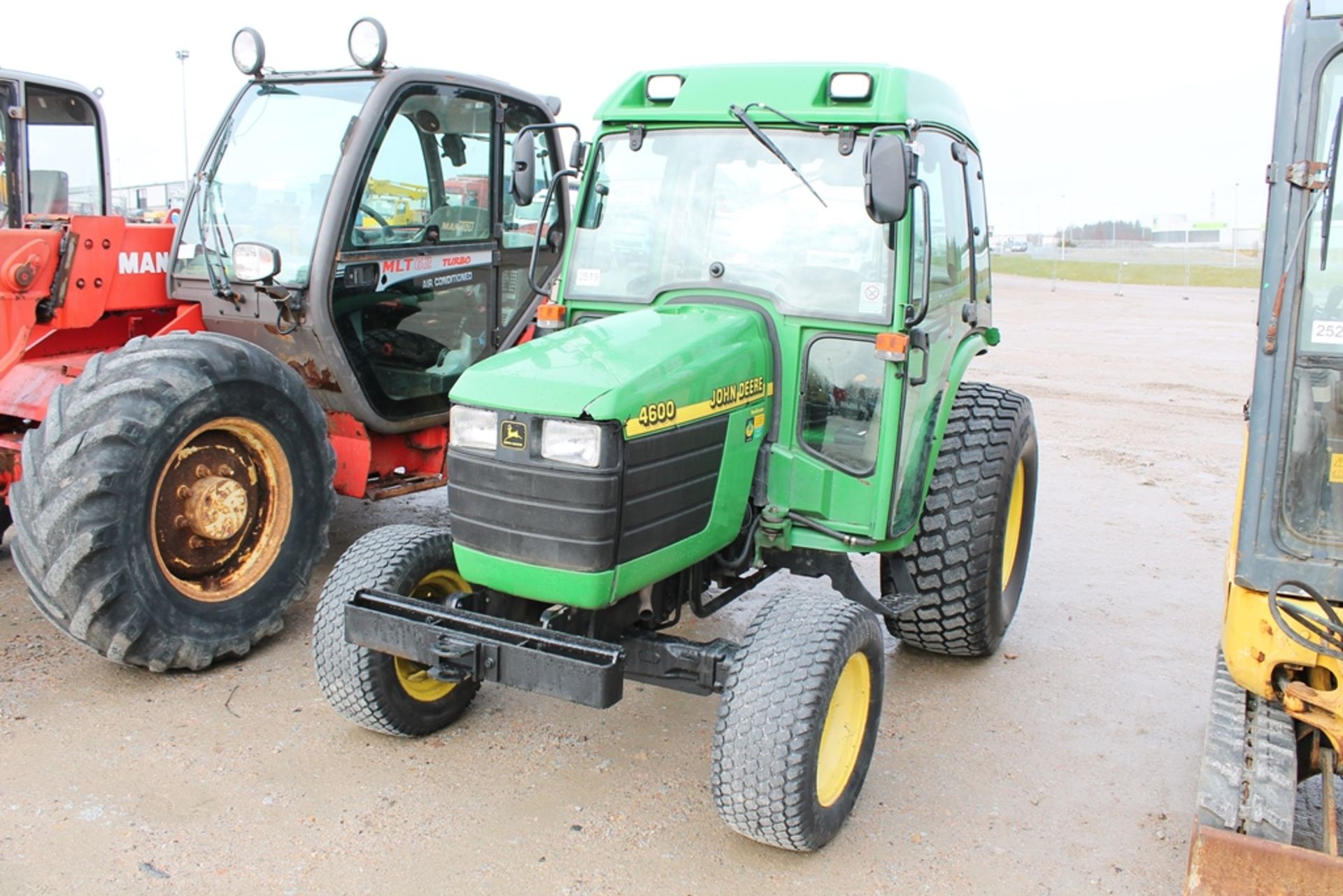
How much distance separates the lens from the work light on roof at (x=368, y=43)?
5.44 metres

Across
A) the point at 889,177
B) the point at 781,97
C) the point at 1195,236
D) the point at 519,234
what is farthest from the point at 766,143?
the point at 1195,236

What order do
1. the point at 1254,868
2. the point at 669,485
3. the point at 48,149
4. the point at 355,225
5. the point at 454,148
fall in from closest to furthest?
the point at 1254,868 → the point at 669,485 → the point at 355,225 → the point at 454,148 → the point at 48,149

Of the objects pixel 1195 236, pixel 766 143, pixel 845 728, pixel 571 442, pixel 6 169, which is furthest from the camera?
pixel 1195 236

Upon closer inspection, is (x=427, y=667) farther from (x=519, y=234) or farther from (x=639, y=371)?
(x=519, y=234)

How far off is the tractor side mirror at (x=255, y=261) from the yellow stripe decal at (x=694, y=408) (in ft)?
7.72

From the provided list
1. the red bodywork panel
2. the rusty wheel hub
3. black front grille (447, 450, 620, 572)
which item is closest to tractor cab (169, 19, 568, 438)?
the red bodywork panel

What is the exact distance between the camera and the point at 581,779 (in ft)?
12.7

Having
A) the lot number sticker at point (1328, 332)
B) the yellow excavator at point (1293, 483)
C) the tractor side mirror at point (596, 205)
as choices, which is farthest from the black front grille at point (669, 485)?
the lot number sticker at point (1328, 332)

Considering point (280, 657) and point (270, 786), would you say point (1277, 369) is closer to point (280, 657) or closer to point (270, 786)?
point (270, 786)

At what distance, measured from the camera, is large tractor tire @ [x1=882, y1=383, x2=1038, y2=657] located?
4543 mm

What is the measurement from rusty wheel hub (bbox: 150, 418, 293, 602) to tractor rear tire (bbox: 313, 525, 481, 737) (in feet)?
3.11

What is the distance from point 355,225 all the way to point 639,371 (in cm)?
254

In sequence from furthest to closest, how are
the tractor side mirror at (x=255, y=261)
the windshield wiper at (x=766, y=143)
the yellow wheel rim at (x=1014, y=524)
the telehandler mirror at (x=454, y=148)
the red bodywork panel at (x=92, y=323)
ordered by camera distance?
the telehandler mirror at (x=454, y=148), the yellow wheel rim at (x=1014, y=524), the red bodywork panel at (x=92, y=323), the tractor side mirror at (x=255, y=261), the windshield wiper at (x=766, y=143)

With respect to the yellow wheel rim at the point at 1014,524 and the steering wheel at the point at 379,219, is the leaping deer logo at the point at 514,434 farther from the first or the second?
the yellow wheel rim at the point at 1014,524
